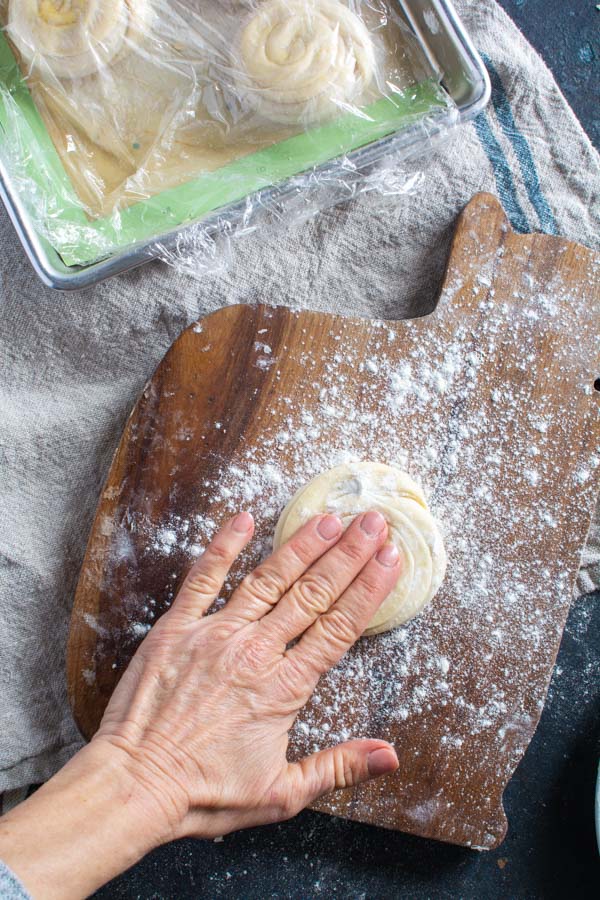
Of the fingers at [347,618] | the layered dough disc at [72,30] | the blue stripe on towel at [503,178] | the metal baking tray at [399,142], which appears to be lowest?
the fingers at [347,618]

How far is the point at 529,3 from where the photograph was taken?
5.88 ft

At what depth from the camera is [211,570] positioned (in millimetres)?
1326

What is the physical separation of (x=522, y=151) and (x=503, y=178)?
8 centimetres

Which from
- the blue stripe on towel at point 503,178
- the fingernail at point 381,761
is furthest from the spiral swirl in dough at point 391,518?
the blue stripe on towel at point 503,178

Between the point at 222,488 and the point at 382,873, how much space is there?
0.89 m

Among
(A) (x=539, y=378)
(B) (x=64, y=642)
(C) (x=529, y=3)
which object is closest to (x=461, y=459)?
(A) (x=539, y=378)

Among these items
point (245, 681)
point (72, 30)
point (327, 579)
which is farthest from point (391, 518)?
point (72, 30)

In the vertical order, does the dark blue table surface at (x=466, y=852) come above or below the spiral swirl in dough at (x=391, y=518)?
below

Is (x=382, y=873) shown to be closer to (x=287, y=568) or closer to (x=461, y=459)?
(x=287, y=568)

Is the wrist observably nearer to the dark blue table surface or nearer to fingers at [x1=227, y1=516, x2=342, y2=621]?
fingers at [x1=227, y1=516, x2=342, y2=621]

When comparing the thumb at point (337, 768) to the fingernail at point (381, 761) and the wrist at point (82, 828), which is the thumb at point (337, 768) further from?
the wrist at point (82, 828)

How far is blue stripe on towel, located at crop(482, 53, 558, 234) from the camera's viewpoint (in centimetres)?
168

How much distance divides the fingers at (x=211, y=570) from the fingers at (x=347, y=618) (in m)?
0.17

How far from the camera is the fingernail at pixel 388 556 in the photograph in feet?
4.43
